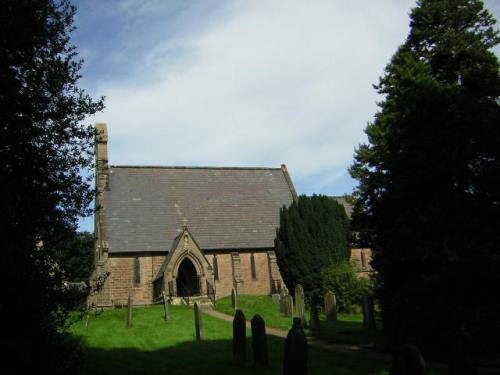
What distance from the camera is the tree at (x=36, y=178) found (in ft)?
24.7

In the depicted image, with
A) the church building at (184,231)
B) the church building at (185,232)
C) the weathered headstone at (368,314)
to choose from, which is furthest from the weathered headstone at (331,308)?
the church building at (184,231)

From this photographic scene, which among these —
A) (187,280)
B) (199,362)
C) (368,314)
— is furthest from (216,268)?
(199,362)

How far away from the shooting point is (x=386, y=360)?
13.3 metres

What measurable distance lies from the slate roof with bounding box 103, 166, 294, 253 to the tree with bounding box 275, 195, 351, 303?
4.46 metres

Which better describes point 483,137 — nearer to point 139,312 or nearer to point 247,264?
point 139,312

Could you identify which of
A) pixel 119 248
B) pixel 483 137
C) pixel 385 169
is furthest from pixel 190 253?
pixel 483 137

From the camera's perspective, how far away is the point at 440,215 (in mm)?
13219

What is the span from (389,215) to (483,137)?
3.45 meters

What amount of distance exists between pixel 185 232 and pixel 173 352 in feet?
60.3

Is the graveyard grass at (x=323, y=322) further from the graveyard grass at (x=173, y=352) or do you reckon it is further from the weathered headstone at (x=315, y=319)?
the graveyard grass at (x=173, y=352)

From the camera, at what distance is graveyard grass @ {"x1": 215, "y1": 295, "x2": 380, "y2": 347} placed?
17156 millimetres

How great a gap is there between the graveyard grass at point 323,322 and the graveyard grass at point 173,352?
2.05 meters

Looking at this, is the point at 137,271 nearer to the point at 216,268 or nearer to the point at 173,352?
the point at 216,268

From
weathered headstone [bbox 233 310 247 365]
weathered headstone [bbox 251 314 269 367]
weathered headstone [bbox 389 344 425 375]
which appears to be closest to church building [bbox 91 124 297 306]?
weathered headstone [bbox 233 310 247 365]
